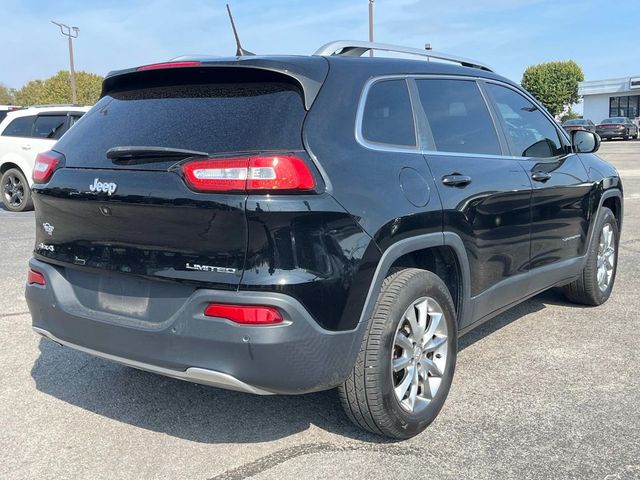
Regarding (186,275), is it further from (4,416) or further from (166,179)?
(4,416)

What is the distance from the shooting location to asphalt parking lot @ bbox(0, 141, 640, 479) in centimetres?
294

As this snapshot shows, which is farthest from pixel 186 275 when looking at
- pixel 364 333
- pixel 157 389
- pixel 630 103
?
pixel 630 103

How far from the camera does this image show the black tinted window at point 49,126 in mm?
12070

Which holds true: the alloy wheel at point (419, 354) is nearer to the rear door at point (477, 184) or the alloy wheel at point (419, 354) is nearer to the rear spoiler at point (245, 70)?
the rear door at point (477, 184)

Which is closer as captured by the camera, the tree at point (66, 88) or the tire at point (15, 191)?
the tire at point (15, 191)

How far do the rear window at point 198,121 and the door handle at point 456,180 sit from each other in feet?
3.21

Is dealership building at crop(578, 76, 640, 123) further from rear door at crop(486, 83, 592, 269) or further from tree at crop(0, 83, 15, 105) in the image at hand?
tree at crop(0, 83, 15, 105)

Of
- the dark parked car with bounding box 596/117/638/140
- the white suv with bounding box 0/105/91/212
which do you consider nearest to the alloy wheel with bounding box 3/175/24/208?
the white suv with bounding box 0/105/91/212

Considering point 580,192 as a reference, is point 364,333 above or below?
below

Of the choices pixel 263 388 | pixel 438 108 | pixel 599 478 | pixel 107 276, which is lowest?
pixel 599 478

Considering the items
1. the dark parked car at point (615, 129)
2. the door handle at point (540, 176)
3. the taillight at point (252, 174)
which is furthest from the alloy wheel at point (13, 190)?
the dark parked car at point (615, 129)

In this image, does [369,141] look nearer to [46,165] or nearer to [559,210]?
[46,165]

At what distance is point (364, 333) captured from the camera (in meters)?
2.88

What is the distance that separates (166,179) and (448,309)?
1.56 m
